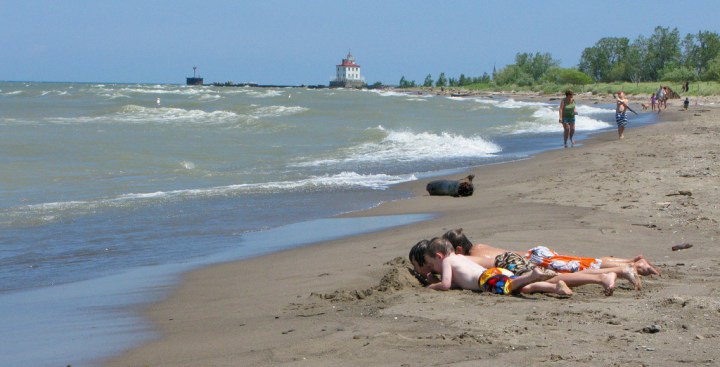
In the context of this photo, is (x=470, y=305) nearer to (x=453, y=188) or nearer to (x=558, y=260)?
(x=558, y=260)

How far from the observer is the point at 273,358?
4.72 meters

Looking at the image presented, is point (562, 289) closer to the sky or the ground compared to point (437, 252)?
closer to the ground

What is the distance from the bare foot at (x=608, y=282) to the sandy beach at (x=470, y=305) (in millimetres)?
105

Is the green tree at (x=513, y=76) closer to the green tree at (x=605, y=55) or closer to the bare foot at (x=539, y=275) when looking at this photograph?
the green tree at (x=605, y=55)

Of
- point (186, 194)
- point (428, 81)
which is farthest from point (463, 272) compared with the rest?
point (428, 81)

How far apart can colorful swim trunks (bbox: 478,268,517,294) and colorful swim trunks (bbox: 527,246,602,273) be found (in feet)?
1.47

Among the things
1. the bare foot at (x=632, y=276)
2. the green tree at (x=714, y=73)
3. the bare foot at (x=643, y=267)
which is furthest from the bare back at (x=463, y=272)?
the green tree at (x=714, y=73)

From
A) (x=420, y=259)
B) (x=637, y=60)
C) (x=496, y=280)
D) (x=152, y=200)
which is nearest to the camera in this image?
(x=496, y=280)

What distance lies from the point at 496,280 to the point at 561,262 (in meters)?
0.64

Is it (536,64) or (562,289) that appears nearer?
(562,289)

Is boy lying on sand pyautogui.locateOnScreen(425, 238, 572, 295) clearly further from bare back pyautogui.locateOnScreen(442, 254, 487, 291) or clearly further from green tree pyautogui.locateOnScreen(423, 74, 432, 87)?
green tree pyautogui.locateOnScreen(423, 74, 432, 87)

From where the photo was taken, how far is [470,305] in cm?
569

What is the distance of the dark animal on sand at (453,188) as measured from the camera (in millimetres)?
12477

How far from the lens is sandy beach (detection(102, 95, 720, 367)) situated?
14.9 feet
